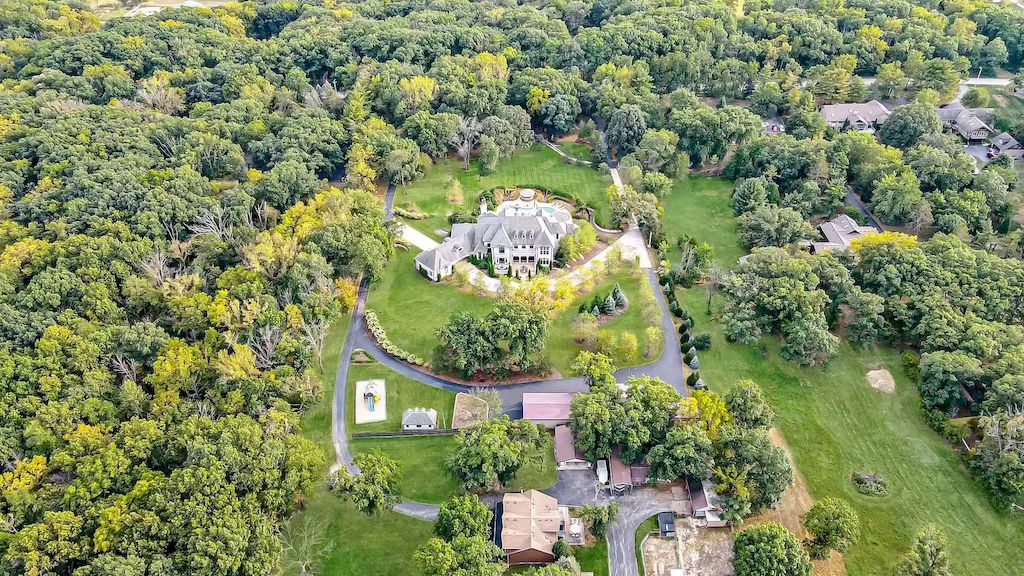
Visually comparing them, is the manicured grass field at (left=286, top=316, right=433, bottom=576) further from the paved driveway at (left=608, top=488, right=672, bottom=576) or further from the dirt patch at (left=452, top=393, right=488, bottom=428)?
the paved driveway at (left=608, top=488, right=672, bottom=576)

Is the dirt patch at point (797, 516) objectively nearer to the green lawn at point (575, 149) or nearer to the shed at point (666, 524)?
the shed at point (666, 524)

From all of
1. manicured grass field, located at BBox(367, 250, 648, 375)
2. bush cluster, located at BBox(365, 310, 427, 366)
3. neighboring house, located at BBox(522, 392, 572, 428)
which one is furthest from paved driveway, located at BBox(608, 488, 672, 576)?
bush cluster, located at BBox(365, 310, 427, 366)

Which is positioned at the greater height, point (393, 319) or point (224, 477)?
point (224, 477)

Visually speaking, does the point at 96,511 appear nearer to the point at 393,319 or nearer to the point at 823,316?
the point at 393,319

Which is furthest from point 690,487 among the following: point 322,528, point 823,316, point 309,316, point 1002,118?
point 1002,118

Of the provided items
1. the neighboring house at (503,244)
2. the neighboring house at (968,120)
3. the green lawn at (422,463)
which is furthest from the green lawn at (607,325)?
the neighboring house at (968,120)

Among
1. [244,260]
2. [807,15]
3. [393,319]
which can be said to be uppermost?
[807,15]

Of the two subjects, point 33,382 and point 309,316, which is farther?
point 309,316
